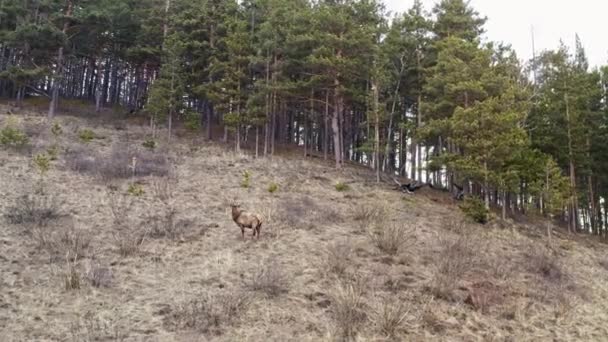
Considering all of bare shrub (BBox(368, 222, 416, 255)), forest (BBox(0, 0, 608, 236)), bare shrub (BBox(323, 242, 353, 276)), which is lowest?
bare shrub (BBox(323, 242, 353, 276))

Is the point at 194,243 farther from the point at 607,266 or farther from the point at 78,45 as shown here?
the point at 78,45

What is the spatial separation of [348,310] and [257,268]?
10.5 feet

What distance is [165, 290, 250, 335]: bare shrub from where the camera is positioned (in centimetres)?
917

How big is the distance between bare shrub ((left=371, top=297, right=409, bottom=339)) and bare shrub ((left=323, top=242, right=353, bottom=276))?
2.10 meters

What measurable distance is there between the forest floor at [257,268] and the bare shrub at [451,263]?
68mm

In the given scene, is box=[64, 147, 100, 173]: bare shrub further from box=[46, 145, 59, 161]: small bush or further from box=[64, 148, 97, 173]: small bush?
box=[46, 145, 59, 161]: small bush

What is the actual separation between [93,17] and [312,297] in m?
31.7

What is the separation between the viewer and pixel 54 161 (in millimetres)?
22234

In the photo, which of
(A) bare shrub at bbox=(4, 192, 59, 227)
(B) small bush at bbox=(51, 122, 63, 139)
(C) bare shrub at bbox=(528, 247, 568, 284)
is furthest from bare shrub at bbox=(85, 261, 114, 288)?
(B) small bush at bbox=(51, 122, 63, 139)

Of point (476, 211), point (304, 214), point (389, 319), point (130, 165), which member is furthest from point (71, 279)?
point (476, 211)

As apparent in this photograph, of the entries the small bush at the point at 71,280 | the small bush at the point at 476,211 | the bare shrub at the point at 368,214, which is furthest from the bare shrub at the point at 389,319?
the small bush at the point at 476,211

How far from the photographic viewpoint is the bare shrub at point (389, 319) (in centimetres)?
952

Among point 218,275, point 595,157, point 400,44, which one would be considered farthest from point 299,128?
point 218,275

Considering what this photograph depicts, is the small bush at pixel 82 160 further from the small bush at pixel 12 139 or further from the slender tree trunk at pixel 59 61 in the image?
the slender tree trunk at pixel 59 61
